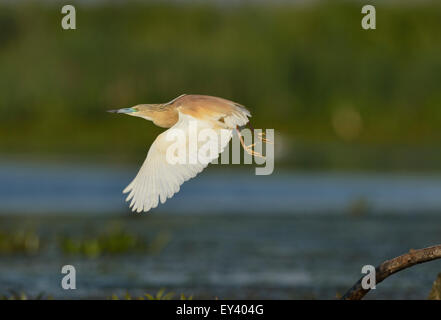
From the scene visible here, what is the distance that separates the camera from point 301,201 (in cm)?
1808

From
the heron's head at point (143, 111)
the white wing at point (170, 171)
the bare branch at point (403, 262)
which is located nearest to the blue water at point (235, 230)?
the bare branch at point (403, 262)

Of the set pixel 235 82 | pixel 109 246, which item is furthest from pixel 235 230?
pixel 235 82

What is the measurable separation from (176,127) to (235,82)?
2488cm

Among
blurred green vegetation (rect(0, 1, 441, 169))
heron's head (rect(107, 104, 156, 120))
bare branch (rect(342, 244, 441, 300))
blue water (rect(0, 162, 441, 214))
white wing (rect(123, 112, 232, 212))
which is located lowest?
bare branch (rect(342, 244, 441, 300))

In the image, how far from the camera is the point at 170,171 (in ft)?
19.8

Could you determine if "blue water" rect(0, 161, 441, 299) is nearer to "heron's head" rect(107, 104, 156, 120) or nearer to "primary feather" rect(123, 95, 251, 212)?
"primary feather" rect(123, 95, 251, 212)

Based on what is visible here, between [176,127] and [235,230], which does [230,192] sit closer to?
[235,230]

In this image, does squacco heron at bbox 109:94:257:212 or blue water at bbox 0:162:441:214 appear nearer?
squacco heron at bbox 109:94:257:212

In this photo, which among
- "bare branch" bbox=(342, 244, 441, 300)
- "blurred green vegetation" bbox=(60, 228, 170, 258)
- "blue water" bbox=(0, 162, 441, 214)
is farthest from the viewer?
"blue water" bbox=(0, 162, 441, 214)

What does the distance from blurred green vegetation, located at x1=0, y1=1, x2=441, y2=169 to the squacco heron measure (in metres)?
20.1

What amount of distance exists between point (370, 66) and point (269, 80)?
341 centimetres

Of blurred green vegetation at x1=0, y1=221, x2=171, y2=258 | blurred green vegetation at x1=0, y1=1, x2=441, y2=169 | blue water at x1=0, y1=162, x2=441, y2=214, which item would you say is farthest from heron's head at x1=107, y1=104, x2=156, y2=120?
blurred green vegetation at x1=0, y1=1, x2=441, y2=169

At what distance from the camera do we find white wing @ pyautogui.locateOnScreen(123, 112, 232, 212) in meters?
5.88
